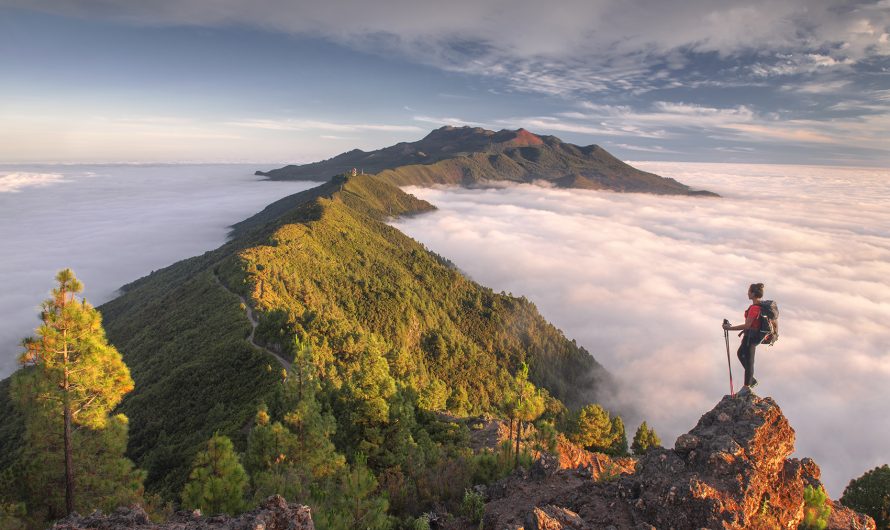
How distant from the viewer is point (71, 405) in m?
15.7

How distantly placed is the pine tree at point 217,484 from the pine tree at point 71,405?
302cm

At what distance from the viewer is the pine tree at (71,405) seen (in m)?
15.1

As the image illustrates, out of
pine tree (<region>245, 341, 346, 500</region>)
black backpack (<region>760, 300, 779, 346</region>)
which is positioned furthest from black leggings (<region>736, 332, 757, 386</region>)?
pine tree (<region>245, 341, 346, 500</region>)

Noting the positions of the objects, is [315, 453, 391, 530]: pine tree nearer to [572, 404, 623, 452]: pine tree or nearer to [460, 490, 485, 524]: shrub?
[460, 490, 485, 524]: shrub

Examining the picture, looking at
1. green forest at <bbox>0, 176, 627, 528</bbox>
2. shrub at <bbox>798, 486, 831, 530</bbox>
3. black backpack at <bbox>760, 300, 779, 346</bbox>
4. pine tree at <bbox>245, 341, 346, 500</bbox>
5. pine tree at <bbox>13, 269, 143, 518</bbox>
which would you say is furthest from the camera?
pine tree at <bbox>245, 341, 346, 500</bbox>

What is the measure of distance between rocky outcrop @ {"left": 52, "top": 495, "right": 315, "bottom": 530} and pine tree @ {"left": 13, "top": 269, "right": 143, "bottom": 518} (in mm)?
6992

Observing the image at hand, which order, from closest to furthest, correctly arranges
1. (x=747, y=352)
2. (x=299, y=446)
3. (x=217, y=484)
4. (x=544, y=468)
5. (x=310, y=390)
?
(x=747, y=352)
(x=217, y=484)
(x=544, y=468)
(x=299, y=446)
(x=310, y=390)

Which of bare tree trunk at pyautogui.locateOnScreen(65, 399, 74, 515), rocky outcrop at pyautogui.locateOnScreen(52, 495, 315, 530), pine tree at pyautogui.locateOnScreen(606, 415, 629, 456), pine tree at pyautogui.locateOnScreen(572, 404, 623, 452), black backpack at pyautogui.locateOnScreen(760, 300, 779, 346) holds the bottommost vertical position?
pine tree at pyautogui.locateOnScreen(606, 415, 629, 456)

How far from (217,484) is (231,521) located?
6.17 m

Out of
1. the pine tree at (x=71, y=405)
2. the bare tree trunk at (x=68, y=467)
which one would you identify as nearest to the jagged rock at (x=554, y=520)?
the pine tree at (x=71, y=405)

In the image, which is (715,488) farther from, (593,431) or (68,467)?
(593,431)

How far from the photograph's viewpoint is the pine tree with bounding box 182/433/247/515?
48.3 feet

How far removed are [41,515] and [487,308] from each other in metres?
122

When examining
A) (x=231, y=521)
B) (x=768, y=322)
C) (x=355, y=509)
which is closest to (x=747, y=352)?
(x=768, y=322)
